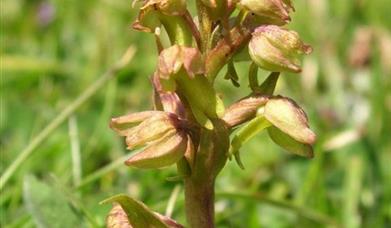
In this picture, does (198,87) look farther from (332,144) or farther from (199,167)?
(332,144)

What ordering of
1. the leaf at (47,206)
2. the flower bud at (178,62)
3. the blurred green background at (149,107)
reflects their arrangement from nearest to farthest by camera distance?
the flower bud at (178,62), the leaf at (47,206), the blurred green background at (149,107)

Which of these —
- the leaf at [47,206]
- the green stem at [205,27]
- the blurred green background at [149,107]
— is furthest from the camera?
the blurred green background at [149,107]

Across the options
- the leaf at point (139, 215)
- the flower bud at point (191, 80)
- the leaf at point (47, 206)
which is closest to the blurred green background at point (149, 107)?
the leaf at point (47, 206)

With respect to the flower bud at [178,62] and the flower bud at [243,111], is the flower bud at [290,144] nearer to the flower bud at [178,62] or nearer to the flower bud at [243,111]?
the flower bud at [243,111]

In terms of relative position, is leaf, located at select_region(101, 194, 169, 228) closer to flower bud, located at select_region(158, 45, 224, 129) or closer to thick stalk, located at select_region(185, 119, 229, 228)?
thick stalk, located at select_region(185, 119, 229, 228)

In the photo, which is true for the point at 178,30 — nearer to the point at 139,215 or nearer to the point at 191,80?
the point at 191,80

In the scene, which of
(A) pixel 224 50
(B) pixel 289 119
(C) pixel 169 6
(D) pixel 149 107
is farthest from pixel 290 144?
(D) pixel 149 107

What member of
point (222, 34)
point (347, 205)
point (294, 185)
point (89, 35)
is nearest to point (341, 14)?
point (89, 35)
